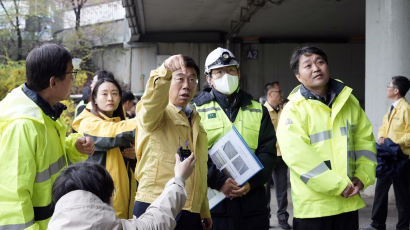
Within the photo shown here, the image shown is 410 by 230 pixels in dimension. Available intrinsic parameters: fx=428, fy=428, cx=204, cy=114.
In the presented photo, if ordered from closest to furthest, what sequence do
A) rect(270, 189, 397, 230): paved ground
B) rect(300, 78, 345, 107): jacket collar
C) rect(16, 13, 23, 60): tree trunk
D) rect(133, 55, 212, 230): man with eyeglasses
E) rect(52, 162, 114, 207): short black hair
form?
rect(52, 162, 114, 207): short black hair < rect(133, 55, 212, 230): man with eyeglasses < rect(300, 78, 345, 107): jacket collar < rect(270, 189, 397, 230): paved ground < rect(16, 13, 23, 60): tree trunk

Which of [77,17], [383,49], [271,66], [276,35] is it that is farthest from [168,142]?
[77,17]

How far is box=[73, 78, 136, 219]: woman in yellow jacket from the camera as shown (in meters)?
3.53

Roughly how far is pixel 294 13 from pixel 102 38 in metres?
8.94

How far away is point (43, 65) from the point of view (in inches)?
91.2

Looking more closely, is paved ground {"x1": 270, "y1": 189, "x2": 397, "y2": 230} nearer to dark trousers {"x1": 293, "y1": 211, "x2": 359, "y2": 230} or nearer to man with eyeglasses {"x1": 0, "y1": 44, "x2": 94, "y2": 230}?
dark trousers {"x1": 293, "y1": 211, "x2": 359, "y2": 230}

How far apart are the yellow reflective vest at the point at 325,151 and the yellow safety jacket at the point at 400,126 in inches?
107

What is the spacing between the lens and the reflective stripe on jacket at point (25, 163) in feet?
6.79

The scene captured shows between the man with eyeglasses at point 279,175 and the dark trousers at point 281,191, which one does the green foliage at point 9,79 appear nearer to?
the man with eyeglasses at point 279,175

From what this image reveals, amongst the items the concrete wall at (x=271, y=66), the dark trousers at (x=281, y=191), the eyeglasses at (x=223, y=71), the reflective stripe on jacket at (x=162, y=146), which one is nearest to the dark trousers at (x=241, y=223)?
Result: the reflective stripe on jacket at (x=162, y=146)

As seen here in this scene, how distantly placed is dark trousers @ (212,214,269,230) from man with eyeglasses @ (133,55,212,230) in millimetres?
429

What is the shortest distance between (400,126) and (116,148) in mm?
3930

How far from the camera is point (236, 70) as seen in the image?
3.60 meters

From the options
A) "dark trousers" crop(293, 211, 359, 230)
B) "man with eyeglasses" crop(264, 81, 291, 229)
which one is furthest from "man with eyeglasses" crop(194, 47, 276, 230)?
"man with eyeglasses" crop(264, 81, 291, 229)

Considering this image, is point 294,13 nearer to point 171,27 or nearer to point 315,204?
point 171,27
